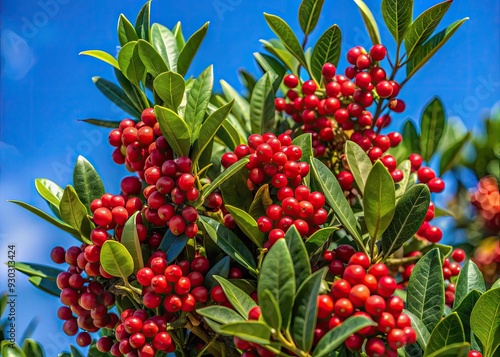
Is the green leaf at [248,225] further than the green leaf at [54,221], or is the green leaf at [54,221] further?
the green leaf at [54,221]

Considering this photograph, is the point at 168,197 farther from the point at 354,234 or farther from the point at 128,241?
the point at 354,234

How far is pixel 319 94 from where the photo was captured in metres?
1.56

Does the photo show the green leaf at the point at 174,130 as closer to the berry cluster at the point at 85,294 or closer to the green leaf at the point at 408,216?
the berry cluster at the point at 85,294

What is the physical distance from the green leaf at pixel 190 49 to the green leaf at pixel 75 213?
14.7 inches

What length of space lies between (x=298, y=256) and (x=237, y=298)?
132 mm

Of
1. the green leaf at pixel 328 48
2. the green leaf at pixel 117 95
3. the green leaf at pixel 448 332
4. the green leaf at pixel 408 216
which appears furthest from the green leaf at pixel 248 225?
the green leaf at pixel 328 48

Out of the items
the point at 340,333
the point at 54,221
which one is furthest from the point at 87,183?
the point at 340,333

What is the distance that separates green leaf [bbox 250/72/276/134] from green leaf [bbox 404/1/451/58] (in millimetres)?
350

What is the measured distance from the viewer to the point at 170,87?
1206 millimetres

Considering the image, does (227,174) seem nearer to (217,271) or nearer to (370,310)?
Result: (217,271)

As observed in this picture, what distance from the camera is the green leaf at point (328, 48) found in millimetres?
1580

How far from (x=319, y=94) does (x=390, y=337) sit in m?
0.73

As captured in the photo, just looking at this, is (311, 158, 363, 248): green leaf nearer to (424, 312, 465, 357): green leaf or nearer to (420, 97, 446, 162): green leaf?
(424, 312, 465, 357): green leaf

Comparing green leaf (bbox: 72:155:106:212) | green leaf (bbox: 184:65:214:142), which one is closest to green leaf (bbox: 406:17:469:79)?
green leaf (bbox: 184:65:214:142)
